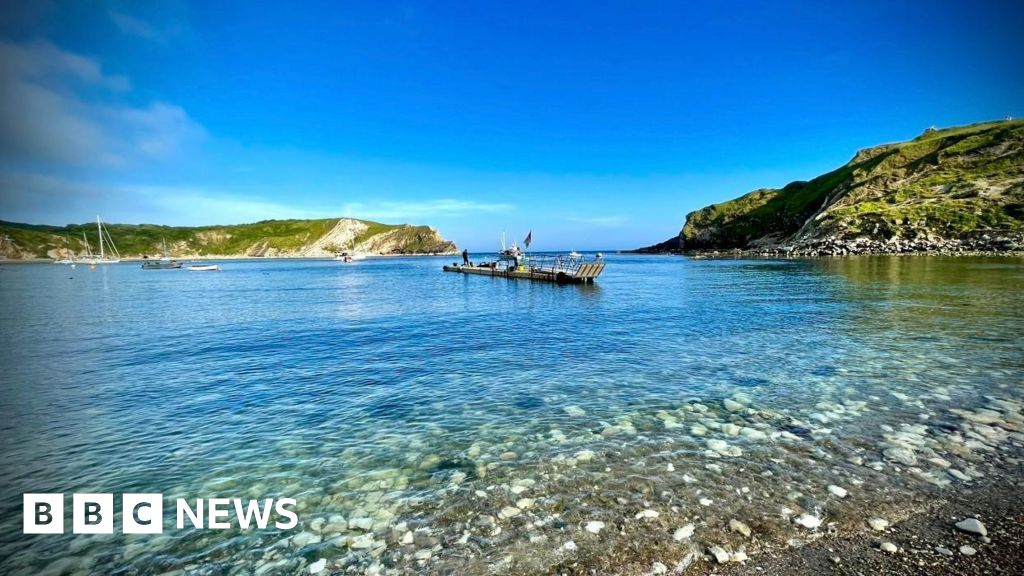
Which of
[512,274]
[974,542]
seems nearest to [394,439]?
[974,542]

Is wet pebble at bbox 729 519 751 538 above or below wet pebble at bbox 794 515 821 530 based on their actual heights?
below

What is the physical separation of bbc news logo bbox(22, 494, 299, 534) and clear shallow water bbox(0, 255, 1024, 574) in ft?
0.91

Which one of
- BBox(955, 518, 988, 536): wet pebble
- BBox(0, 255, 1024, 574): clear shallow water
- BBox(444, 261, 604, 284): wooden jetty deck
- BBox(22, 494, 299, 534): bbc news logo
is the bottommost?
BBox(22, 494, 299, 534): bbc news logo

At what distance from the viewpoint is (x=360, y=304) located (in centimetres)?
4578

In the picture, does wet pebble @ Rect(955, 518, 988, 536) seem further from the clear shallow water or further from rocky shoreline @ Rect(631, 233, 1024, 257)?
rocky shoreline @ Rect(631, 233, 1024, 257)

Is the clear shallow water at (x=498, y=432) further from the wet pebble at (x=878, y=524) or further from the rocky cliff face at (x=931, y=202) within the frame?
the rocky cliff face at (x=931, y=202)

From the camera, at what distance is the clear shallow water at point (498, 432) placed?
728 centimetres

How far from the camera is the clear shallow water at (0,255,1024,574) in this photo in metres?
7.28

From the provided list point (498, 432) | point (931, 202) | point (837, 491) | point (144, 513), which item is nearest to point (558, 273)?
point (498, 432)

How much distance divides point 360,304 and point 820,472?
141 feet

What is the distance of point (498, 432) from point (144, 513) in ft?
24.7

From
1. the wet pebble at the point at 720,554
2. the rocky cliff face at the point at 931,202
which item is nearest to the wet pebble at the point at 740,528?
the wet pebble at the point at 720,554

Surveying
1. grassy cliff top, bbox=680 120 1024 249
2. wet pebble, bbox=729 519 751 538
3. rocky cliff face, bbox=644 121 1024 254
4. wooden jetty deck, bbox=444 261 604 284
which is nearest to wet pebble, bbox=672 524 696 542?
wet pebble, bbox=729 519 751 538

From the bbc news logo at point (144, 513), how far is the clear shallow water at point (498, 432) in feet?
0.91
